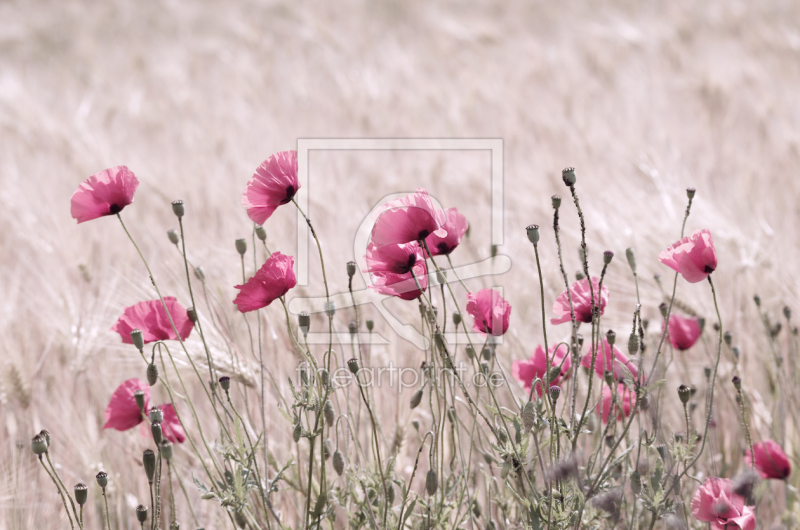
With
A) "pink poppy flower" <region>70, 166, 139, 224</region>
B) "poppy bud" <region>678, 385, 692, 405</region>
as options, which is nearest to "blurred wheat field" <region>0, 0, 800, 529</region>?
"pink poppy flower" <region>70, 166, 139, 224</region>

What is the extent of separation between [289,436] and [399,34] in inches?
132

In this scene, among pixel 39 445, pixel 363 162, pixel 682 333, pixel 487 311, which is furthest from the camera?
Answer: pixel 363 162

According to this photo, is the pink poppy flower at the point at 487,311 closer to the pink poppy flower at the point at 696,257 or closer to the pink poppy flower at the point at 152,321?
the pink poppy flower at the point at 696,257

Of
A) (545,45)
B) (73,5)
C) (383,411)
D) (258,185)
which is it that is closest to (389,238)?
(258,185)

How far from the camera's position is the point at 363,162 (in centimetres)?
190

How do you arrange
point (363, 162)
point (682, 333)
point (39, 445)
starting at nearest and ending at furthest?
point (39, 445), point (682, 333), point (363, 162)

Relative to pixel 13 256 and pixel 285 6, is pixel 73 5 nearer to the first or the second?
pixel 285 6

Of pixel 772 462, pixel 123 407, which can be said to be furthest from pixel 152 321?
pixel 772 462

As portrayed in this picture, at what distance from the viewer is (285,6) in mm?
4266

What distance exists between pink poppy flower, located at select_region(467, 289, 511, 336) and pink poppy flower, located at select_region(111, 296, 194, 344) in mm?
297

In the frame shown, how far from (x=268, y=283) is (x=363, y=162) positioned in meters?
1.31

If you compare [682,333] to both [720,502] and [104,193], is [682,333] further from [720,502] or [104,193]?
[104,193]

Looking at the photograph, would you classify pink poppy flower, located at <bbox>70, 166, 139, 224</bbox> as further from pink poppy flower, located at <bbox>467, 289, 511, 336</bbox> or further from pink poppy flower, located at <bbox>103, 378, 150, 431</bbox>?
pink poppy flower, located at <bbox>467, 289, 511, 336</bbox>

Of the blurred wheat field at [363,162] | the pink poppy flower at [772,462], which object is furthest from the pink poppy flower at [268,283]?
the pink poppy flower at [772,462]
